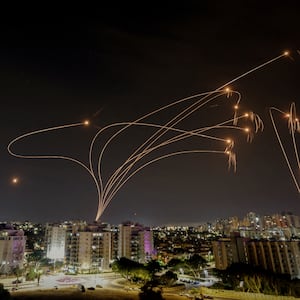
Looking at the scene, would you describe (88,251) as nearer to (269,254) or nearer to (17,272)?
(17,272)

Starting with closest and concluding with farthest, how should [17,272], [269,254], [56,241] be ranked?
[17,272] < [269,254] < [56,241]

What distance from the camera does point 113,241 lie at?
66.0 metres

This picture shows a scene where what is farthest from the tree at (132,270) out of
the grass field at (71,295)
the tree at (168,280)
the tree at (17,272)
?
the tree at (17,272)

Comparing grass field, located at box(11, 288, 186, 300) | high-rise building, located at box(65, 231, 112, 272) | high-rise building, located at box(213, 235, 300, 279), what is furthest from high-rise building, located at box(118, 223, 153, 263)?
grass field, located at box(11, 288, 186, 300)

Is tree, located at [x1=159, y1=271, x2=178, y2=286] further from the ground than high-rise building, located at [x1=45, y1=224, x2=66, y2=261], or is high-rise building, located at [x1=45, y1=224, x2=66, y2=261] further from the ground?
high-rise building, located at [x1=45, y1=224, x2=66, y2=261]

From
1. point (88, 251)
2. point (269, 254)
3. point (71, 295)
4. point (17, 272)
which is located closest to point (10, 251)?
point (17, 272)

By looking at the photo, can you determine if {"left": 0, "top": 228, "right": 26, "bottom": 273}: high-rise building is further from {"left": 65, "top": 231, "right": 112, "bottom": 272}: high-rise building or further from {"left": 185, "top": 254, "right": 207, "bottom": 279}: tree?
{"left": 185, "top": 254, "right": 207, "bottom": 279}: tree

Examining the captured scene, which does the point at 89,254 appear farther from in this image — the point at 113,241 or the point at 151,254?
the point at 151,254

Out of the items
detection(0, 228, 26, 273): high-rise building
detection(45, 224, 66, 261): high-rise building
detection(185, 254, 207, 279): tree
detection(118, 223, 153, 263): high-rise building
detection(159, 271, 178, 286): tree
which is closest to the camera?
detection(159, 271, 178, 286): tree

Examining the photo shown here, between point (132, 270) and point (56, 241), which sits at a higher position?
point (56, 241)

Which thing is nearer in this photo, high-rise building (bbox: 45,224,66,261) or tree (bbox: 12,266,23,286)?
tree (bbox: 12,266,23,286)

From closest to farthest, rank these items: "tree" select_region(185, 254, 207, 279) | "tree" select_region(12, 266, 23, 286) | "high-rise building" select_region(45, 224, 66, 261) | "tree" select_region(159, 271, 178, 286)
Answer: "tree" select_region(159, 271, 178, 286) < "tree" select_region(12, 266, 23, 286) < "tree" select_region(185, 254, 207, 279) < "high-rise building" select_region(45, 224, 66, 261)

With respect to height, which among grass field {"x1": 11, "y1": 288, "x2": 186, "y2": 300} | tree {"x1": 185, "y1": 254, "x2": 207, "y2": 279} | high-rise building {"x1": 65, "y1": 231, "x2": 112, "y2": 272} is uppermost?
high-rise building {"x1": 65, "y1": 231, "x2": 112, "y2": 272}

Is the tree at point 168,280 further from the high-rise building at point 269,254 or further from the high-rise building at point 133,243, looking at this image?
the high-rise building at point 133,243
